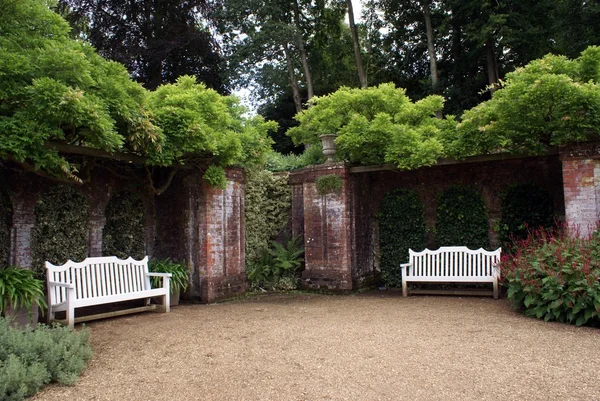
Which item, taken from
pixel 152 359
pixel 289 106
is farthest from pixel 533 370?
pixel 289 106

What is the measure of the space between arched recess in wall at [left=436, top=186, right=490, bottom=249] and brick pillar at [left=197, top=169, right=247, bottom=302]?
4135mm

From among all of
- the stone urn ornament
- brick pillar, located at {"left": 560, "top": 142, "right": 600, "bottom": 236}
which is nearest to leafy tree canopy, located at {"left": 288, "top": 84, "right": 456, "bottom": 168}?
the stone urn ornament

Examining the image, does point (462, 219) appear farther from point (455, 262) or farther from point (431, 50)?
point (431, 50)

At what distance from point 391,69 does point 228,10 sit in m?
7.46

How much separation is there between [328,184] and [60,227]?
16.3 feet

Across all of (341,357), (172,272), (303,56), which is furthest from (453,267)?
(303,56)

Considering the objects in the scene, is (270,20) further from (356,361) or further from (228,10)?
(356,361)

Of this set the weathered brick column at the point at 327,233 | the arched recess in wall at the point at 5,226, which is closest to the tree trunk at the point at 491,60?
the weathered brick column at the point at 327,233

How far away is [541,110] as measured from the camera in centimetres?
702

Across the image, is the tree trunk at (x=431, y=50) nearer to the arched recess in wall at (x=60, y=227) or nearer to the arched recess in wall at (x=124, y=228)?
the arched recess in wall at (x=124, y=228)

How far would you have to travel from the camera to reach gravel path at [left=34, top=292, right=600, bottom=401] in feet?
11.5

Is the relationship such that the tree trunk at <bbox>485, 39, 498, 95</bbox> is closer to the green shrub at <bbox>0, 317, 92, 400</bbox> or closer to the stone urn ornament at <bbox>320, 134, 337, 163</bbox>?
the stone urn ornament at <bbox>320, 134, 337, 163</bbox>

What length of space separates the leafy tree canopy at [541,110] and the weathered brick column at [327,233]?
8.51 feet

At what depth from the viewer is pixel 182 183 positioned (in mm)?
8602
